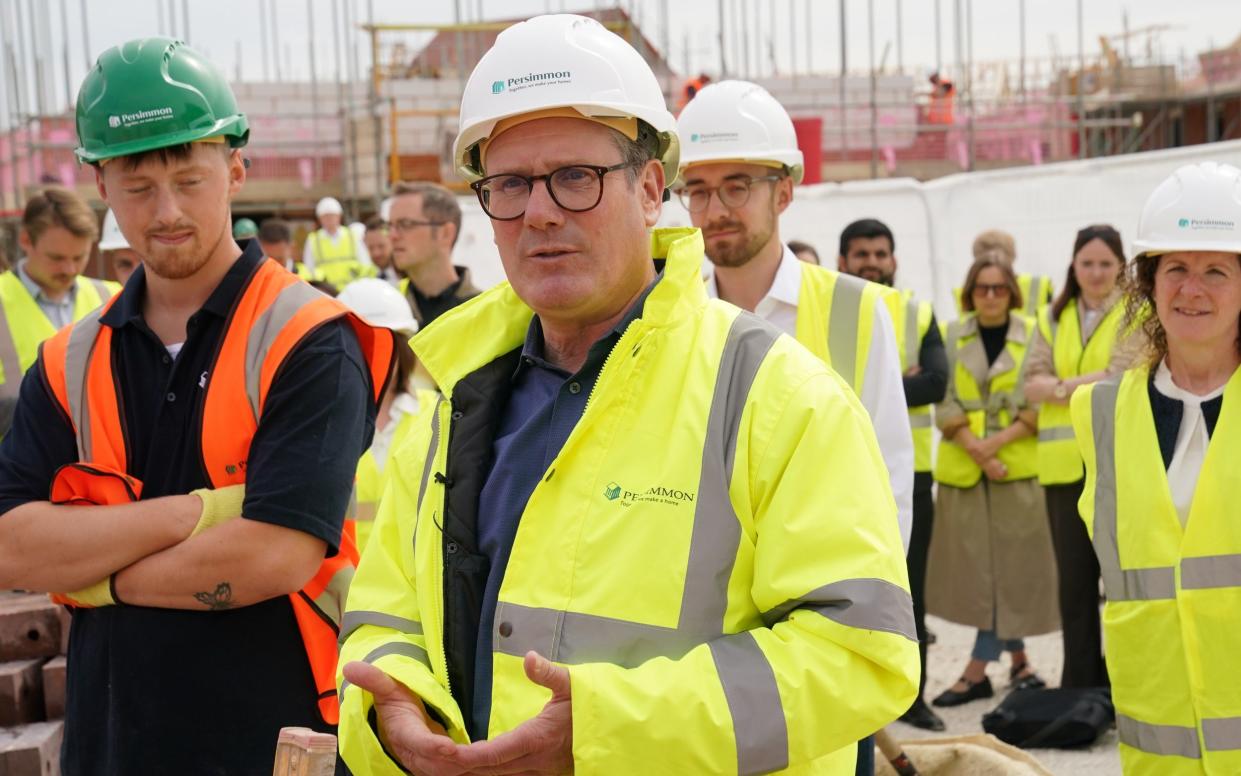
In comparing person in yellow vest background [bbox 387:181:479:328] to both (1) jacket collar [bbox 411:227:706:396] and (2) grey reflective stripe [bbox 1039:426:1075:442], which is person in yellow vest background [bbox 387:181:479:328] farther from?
(1) jacket collar [bbox 411:227:706:396]

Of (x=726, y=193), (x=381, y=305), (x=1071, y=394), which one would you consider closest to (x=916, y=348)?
(x=1071, y=394)

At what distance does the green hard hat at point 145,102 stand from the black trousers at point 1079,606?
5159 millimetres

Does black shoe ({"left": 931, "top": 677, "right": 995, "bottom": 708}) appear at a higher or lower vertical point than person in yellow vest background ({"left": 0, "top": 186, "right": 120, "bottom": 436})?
lower

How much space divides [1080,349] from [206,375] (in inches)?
222

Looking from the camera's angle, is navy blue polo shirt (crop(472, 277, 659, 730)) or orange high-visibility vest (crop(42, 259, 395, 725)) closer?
navy blue polo shirt (crop(472, 277, 659, 730))

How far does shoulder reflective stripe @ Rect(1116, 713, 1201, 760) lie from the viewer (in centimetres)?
370

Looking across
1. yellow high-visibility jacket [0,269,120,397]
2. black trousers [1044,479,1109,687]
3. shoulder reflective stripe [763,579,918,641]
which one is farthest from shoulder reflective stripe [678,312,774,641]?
yellow high-visibility jacket [0,269,120,397]

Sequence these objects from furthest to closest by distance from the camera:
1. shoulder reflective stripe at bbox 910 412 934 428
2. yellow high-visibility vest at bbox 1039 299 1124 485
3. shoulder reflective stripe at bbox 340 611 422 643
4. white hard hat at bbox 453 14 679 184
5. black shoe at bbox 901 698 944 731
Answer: shoulder reflective stripe at bbox 910 412 934 428
yellow high-visibility vest at bbox 1039 299 1124 485
black shoe at bbox 901 698 944 731
shoulder reflective stripe at bbox 340 611 422 643
white hard hat at bbox 453 14 679 184

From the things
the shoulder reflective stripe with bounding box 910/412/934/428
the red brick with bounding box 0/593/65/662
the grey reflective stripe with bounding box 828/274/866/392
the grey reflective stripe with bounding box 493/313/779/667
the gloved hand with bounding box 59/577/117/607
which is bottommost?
the red brick with bounding box 0/593/65/662

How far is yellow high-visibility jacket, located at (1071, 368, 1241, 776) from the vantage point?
3648 millimetres

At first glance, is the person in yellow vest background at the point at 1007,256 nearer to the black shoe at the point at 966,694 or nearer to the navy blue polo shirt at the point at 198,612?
the black shoe at the point at 966,694

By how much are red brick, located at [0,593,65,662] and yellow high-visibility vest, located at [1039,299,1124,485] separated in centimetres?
479

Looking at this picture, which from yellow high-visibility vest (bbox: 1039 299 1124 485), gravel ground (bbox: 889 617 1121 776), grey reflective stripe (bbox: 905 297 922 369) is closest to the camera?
gravel ground (bbox: 889 617 1121 776)

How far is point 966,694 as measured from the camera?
24.3 feet
